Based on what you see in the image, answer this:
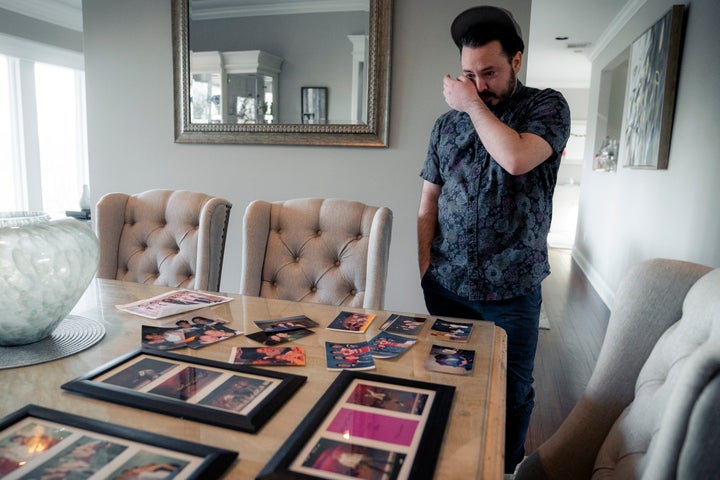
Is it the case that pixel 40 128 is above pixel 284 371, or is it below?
above

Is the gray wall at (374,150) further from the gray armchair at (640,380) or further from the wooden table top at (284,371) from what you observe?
the gray armchair at (640,380)

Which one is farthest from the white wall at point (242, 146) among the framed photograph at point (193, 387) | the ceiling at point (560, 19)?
the framed photograph at point (193, 387)

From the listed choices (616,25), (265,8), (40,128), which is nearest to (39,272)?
(265,8)

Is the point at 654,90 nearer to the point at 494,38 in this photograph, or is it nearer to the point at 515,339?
the point at 494,38

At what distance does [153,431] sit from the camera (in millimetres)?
752

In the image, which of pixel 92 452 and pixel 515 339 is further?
pixel 515 339

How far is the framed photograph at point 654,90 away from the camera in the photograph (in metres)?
3.01

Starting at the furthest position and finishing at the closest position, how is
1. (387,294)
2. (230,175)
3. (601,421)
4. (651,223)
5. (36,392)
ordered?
1. (651,223)
2. (230,175)
3. (387,294)
4. (601,421)
5. (36,392)

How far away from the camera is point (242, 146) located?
9.62 feet

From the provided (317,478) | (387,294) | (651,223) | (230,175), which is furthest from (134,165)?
(651,223)

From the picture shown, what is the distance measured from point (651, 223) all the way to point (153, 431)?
349cm

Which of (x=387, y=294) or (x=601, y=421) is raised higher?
(x=601, y=421)

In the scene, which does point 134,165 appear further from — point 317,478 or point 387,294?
point 317,478

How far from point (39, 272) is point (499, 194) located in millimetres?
1137
